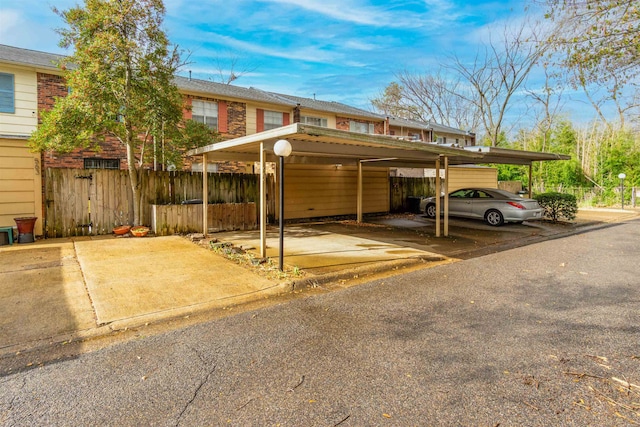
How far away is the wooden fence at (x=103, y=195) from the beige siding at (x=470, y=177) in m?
12.3

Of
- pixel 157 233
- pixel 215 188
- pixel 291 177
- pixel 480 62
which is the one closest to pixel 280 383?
pixel 157 233

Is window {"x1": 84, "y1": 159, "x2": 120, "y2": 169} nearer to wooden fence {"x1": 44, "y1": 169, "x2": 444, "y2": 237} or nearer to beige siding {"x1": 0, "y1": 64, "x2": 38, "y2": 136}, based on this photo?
beige siding {"x1": 0, "y1": 64, "x2": 38, "y2": 136}

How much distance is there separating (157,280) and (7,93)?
1106 centimetres

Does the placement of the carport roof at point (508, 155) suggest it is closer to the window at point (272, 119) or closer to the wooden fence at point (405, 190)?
the wooden fence at point (405, 190)

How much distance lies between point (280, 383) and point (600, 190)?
25.8 meters

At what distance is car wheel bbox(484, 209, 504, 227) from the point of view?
40.9 ft

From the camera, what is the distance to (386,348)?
3.31 metres

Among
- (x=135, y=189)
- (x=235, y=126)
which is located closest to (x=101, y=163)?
(x=135, y=189)

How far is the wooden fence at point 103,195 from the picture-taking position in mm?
9188

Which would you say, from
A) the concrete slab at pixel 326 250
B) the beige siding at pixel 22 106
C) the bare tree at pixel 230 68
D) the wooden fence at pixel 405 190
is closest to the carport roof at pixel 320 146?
the concrete slab at pixel 326 250

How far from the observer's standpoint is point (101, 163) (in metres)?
13.2

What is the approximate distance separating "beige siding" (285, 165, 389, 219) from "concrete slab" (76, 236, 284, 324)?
565cm

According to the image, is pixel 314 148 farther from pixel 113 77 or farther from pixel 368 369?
pixel 368 369

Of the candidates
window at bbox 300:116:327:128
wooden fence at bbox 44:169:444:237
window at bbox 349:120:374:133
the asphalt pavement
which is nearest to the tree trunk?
wooden fence at bbox 44:169:444:237
